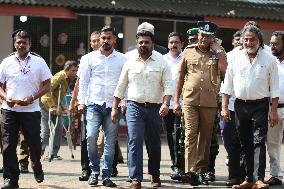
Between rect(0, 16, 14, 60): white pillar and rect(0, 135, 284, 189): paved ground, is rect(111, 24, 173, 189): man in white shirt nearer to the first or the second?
rect(0, 135, 284, 189): paved ground

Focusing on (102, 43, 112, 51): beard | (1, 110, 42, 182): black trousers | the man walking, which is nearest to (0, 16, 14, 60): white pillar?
the man walking

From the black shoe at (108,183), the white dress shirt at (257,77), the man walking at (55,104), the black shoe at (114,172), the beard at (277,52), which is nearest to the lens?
the white dress shirt at (257,77)

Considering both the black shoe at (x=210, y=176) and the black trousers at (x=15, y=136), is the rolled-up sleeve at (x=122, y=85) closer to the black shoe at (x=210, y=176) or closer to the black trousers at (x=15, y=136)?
the black trousers at (x=15, y=136)

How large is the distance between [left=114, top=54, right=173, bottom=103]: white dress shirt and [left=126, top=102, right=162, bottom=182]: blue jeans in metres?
0.14

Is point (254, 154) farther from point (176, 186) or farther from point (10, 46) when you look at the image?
point (10, 46)

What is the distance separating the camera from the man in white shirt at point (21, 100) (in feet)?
31.2

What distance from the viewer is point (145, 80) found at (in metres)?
9.48

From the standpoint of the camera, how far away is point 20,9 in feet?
59.6

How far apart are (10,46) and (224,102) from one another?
37.0ft

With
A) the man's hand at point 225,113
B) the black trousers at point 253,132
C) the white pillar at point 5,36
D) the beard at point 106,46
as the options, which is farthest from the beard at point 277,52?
the white pillar at point 5,36

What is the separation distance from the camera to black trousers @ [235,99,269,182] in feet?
30.2

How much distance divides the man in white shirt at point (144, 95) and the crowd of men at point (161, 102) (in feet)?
0.04

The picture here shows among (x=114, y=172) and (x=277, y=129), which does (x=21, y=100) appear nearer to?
(x=114, y=172)

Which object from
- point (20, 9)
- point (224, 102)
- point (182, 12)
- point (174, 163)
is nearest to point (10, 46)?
point (20, 9)
